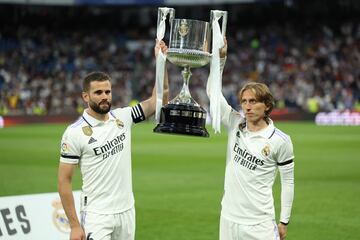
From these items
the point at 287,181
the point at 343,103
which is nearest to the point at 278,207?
the point at 287,181

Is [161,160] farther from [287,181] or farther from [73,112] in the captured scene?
[73,112]

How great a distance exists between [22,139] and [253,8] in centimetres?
2665

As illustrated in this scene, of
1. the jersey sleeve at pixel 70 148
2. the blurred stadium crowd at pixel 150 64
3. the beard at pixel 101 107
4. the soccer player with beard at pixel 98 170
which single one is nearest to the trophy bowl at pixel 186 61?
the soccer player with beard at pixel 98 170

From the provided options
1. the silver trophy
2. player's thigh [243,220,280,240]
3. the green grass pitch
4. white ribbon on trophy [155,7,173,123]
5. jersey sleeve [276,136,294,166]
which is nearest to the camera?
player's thigh [243,220,280,240]

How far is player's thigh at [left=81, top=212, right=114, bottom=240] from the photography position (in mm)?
5340

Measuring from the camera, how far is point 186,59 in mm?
5484

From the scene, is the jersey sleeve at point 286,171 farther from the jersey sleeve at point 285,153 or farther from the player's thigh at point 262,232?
the player's thigh at point 262,232

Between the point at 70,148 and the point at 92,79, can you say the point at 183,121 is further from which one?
the point at 70,148

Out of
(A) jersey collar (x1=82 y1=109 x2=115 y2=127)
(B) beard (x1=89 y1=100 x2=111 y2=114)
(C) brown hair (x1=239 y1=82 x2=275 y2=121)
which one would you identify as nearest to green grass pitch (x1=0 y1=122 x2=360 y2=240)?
(A) jersey collar (x1=82 y1=109 x2=115 y2=127)

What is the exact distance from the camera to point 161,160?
19062mm

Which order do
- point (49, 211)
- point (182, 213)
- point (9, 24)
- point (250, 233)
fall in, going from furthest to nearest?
point (9, 24) → point (182, 213) → point (49, 211) → point (250, 233)

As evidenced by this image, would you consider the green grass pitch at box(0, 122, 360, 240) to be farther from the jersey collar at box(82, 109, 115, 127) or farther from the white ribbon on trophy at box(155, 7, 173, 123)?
the jersey collar at box(82, 109, 115, 127)

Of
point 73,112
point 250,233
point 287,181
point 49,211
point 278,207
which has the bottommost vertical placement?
point 73,112

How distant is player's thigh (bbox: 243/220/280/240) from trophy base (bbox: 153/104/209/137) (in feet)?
2.67
